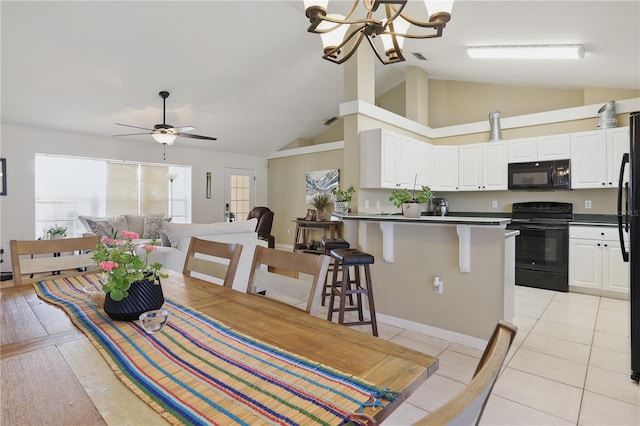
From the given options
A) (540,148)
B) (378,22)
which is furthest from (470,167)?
(378,22)

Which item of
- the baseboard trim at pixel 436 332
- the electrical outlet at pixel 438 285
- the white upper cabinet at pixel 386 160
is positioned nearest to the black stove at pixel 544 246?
the white upper cabinet at pixel 386 160

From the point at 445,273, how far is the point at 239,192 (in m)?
6.37

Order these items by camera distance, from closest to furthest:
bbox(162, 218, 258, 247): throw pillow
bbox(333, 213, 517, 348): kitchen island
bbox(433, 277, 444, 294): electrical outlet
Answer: bbox(333, 213, 517, 348): kitchen island < bbox(433, 277, 444, 294): electrical outlet < bbox(162, 218, 258, 247): throw pillow

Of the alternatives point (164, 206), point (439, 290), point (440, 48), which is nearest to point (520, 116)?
point (440, 48)

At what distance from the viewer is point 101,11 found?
3.50 m

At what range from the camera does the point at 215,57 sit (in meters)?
4.67

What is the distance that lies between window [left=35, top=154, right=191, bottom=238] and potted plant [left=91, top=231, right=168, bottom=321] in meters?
5.70

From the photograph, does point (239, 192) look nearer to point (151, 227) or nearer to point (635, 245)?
point (151, 227)

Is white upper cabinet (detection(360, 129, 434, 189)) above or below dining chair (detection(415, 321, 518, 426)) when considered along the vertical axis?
above

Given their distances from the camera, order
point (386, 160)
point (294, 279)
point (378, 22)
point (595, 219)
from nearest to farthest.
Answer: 1. point (294, 279)
2. point (378, 22)
3. point (386, 160)
4. point (595, 219)

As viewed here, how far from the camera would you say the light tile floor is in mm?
1806

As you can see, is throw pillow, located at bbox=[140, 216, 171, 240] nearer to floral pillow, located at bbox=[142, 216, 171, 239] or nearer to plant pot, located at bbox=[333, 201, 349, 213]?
floral pillow, located at bbox=[142, 216, 171, 239]

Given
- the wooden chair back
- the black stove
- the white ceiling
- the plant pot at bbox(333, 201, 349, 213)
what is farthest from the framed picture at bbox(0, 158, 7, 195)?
the black stove

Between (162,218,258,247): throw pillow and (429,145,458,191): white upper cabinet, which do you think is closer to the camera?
(162,218,258,247): throw pillow
